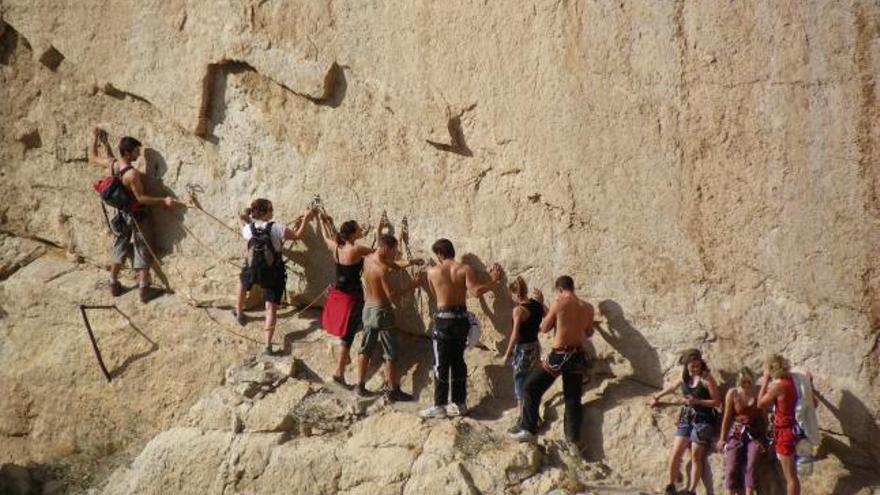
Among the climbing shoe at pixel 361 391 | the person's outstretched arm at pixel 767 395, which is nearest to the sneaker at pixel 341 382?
the climbing shoe at pixel 361 391

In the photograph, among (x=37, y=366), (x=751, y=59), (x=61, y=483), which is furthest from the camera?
(x=37, y=366)

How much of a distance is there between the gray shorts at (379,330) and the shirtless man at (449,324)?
1.37 ft

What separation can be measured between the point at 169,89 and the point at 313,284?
2102mm

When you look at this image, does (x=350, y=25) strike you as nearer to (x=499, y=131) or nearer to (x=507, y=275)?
(x=499, y=131)

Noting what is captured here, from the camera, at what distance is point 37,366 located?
10758 mm

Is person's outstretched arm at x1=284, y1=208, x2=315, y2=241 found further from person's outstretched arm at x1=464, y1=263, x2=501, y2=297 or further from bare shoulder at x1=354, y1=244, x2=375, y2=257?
person's outstretched arm at x1=464, y1=263, x2=501, y2=297

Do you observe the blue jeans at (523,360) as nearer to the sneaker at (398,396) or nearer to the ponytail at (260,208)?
the sneaker at (398,396)

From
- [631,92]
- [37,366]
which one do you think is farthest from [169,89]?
[631,92]

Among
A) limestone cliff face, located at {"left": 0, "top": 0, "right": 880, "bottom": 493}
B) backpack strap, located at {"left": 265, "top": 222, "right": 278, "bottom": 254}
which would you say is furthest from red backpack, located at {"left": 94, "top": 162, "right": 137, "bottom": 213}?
backpack strap, located at {"left": 265, "top": 222, "right": 278, "bottom": 254}

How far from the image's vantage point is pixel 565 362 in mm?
8695

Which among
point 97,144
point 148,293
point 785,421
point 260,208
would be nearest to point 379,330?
point 260,208

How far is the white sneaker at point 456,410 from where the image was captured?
9.15 meters

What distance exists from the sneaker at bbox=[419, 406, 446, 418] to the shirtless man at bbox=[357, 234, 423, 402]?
1.49ft

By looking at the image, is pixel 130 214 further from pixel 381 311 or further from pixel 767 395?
pixel 767 395
